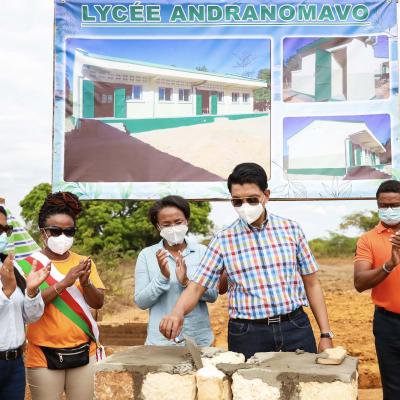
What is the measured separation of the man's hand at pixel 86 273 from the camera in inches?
145

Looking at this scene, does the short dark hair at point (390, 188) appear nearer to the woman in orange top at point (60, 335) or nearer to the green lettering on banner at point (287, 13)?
the green lettering on banner at point (287, 13)

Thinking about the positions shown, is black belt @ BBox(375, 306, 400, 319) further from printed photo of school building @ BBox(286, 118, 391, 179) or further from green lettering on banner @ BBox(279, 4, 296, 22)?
green lettering on banner @ BBox(279, 4, 296, 22)

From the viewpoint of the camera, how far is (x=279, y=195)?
5148 mm

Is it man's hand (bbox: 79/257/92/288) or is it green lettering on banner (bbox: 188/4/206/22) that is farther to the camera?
green lettering on banner (bbox: 188/4/206/22)

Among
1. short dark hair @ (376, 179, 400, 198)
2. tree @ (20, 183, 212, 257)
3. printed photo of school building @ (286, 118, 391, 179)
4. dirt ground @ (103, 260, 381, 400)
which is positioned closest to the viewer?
short dark hair @ (376, 179, 400, 198)

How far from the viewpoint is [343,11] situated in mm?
5195

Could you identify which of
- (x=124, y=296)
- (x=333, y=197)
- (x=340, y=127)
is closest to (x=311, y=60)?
(x=340, y=127)

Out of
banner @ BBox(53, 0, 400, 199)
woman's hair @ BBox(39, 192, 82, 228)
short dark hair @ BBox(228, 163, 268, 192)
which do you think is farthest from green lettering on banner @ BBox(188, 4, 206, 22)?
short dark hair @ BBox(228, 163, 268, 192)

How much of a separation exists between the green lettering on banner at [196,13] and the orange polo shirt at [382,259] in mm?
2264

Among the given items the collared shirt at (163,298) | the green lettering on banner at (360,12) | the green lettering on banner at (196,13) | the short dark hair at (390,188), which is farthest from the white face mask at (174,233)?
the green lettering on banner at (360,12)

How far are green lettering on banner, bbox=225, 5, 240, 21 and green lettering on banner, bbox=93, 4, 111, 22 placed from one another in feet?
3.18

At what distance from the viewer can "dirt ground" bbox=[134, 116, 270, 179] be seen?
206 inches

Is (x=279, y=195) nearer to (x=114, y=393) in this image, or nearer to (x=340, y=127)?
(x=340, y=127)

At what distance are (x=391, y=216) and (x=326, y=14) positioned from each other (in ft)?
6.26
